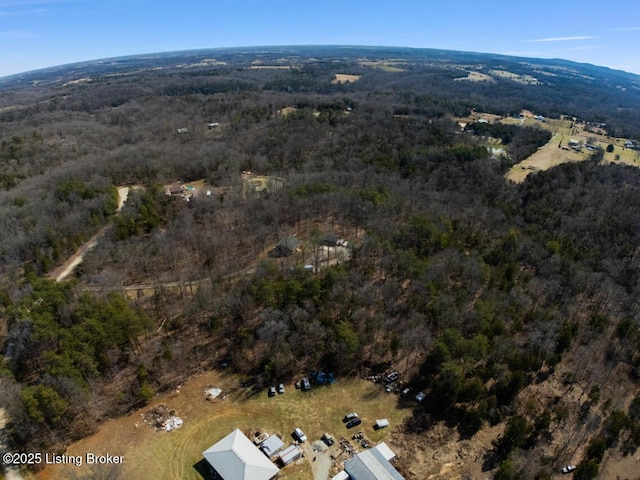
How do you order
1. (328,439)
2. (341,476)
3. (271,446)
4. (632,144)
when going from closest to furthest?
(341,476)
(271,446)
(328,439)
(632,144)

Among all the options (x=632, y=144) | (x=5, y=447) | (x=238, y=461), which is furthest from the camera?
(x=632, y=144)

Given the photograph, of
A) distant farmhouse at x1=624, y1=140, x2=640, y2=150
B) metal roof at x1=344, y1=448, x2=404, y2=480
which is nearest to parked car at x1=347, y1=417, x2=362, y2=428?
metal roof at x1=344, y1=448, x2=404, y2=480

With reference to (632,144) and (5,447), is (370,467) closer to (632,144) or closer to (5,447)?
(5,447)

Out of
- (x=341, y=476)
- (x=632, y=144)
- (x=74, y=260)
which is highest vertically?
(x=632, y=144)

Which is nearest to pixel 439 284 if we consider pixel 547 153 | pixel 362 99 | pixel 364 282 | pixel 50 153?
pixel 364 282

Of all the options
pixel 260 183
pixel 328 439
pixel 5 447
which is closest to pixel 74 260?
pixel 5 447

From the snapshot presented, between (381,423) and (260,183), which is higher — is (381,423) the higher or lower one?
the lower one

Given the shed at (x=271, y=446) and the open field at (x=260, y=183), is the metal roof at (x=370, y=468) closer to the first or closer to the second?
the shed at (x=271, y=446)

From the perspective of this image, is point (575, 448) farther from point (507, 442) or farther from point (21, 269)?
point (21, 269)
